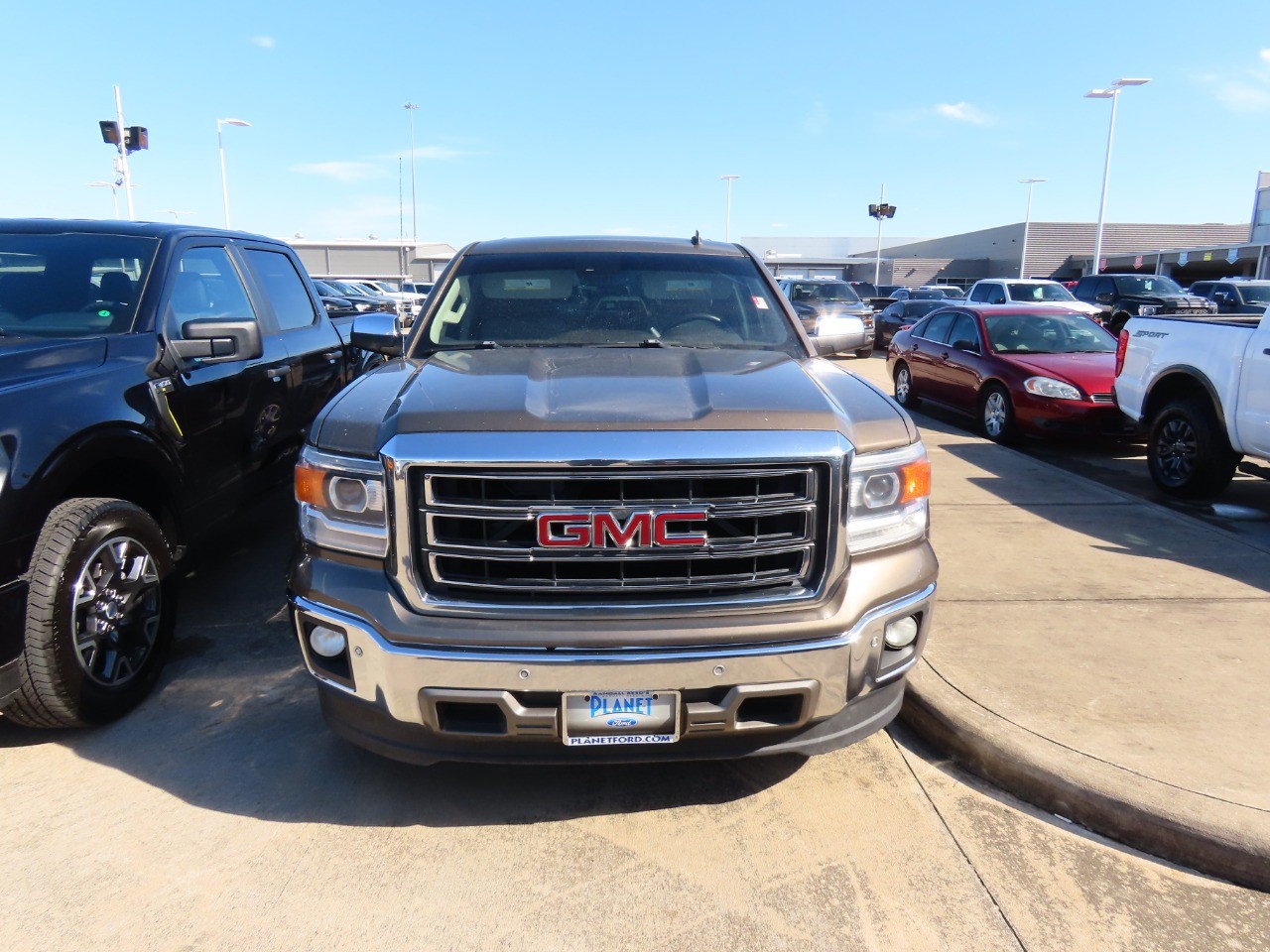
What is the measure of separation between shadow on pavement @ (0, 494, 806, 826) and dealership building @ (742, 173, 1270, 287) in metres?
48.7

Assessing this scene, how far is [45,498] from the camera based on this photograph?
122 inches

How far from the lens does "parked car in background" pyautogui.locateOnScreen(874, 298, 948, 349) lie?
2228 cm

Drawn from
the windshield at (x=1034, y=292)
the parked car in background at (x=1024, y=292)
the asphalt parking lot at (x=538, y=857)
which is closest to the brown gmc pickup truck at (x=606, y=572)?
the asphalt parking lot at (x=538, y=857)

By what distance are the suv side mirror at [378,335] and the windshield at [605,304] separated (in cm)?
48

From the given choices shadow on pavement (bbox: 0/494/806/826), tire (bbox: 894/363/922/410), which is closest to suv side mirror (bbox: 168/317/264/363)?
shadow on pavement (bbox: 0/494/806/826)

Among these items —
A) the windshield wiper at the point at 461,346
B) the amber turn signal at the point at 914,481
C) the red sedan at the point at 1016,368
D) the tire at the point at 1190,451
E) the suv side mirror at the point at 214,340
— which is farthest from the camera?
the red sedan at the point at 1016,368

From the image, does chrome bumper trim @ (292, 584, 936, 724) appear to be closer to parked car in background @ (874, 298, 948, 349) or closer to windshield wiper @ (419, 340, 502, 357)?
windshield wiper @ (419, 340, 502, 357)

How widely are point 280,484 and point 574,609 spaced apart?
3.60 metres

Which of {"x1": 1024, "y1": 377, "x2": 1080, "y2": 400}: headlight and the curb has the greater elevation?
{"x1": 1024, "y1": 377, "x2": 1080, "y2": 400}: headlight

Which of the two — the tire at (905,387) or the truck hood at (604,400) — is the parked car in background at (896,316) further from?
the truck hood at (604,400)

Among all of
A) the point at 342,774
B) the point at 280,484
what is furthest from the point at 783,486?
the point at 280,484

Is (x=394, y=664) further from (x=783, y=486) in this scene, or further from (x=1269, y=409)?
(x=1269, y=409)

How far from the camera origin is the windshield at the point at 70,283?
4.07m

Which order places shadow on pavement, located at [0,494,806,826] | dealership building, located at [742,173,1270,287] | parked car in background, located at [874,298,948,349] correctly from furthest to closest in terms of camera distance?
dealership building, located at [742,173,1270,287]
parked car in background, located at [874,298,948,349]
shadow on pavement, located at [0,494,806,826]
